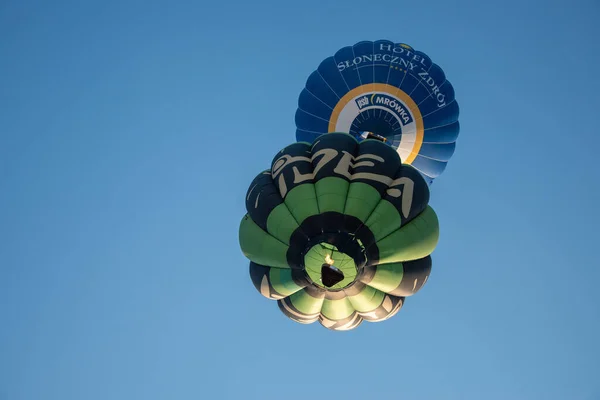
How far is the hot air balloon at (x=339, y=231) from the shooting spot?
8586mm

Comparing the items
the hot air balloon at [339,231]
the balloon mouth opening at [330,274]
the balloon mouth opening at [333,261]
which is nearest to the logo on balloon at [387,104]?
the hot air balloon at [339,231]

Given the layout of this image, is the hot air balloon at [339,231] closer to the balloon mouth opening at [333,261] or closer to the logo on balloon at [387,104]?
the balloon mouth opening at [333,261]

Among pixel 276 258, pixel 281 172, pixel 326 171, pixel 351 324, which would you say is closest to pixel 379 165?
pixel 326 171

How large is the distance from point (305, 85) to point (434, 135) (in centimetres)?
308

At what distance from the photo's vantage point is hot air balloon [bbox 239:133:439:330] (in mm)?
8586

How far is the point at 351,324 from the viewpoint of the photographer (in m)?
9.62

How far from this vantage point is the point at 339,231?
8.55 meters

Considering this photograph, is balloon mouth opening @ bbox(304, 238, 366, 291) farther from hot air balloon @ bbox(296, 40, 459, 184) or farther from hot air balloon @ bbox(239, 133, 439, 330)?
hot air balloon @ bbox(296, 40, 459, 184)

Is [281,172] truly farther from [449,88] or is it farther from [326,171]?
[449,88]

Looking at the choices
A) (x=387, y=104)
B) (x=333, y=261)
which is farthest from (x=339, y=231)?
(x=387, y=104)

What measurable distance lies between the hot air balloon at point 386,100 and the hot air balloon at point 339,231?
271cm

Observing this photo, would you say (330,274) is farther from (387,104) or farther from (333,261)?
(387,104)

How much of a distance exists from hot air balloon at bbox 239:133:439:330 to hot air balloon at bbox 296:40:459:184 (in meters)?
2.71

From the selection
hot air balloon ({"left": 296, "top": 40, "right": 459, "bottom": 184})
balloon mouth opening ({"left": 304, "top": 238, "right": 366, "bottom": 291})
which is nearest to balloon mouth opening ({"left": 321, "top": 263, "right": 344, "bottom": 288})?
balloon mouth opening ({"left": 304, "top": 238, "right": 366, "bottom": 291})
